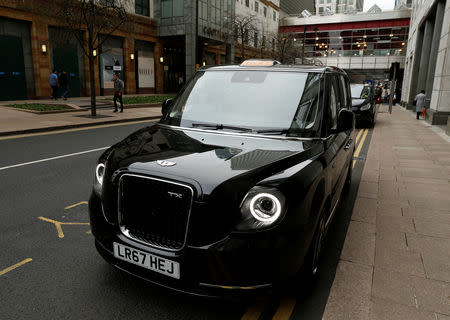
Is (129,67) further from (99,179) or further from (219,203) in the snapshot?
(219,203)

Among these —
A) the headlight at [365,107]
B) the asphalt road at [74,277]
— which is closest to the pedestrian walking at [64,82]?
the headlight at [365,107]

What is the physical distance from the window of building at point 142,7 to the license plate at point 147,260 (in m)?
34.4

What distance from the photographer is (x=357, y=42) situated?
62.6m

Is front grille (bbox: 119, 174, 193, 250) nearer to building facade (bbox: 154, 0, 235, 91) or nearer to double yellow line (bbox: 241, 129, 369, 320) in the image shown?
double yellow line (bbox: 241, 129, 369, 320)

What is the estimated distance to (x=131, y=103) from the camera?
22656 millimetres

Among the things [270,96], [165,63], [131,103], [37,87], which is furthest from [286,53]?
[270,96]

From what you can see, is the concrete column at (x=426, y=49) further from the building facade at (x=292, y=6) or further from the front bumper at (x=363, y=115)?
A: the building facade at (x=292, y=6)

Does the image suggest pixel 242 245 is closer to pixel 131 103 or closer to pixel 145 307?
pixel 145 307

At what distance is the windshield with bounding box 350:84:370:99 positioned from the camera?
50.7 feet

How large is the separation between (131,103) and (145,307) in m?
21.2

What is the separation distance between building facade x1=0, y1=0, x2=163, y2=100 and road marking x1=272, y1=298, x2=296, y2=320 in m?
18.4

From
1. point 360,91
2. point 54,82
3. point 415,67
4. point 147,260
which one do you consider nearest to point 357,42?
point 415,67

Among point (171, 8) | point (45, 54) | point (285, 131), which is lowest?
point (285, 131)

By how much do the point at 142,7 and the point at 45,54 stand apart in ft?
40.7
